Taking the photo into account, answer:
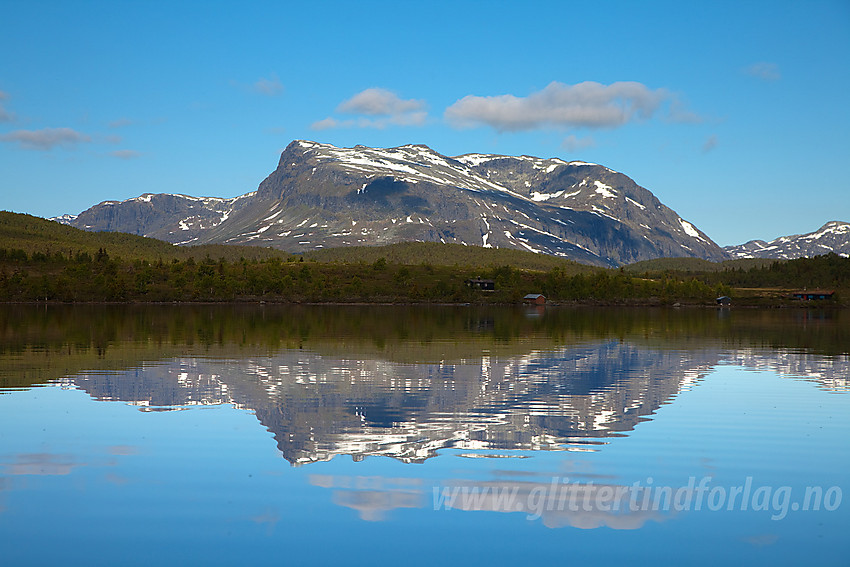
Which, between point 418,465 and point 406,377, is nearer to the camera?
point 418,465

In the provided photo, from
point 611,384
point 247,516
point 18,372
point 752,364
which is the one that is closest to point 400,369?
point 611,384

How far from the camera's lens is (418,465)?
25.7 m

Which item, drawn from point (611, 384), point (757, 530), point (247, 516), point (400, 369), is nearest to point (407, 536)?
point (247, 516)

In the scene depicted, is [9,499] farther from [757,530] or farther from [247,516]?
[757,530]

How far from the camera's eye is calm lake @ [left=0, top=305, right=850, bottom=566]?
1862 centimetres

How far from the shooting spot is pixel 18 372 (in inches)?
1986

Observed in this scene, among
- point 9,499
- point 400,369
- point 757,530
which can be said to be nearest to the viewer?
point 757,530

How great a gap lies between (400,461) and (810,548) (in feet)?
40.8

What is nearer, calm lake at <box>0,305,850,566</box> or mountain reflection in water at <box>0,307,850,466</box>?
calm lake at <box>0,305,850,566</box>

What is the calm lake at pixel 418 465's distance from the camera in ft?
61.1

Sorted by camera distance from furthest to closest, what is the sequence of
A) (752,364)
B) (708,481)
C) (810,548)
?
(752,364) < (708,481) < (810,548)

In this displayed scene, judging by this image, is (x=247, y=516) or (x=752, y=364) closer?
(x=247, y=516)

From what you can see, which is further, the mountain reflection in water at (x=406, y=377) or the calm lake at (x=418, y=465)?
the mountain reflection in water at (x=406, y=377)

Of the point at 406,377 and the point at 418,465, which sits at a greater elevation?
the point at 406,377
